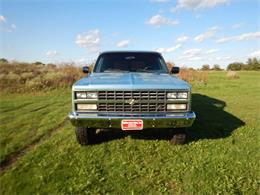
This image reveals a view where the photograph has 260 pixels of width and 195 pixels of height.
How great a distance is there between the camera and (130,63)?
220 inches

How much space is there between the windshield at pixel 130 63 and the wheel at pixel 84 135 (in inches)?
56.9

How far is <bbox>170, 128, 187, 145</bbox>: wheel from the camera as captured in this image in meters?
4.62

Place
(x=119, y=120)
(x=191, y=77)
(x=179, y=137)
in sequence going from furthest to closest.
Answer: (x=191, y=77), (x=179, y=137), (x=119, y=120)

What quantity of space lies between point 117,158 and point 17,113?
4631mm

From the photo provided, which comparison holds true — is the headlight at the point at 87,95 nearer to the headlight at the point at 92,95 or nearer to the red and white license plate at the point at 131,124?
the headlight at the point at 92,95

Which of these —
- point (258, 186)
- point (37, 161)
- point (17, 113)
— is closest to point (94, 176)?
point (37, 161)

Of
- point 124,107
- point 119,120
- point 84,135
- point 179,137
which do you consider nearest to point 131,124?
point 119,120

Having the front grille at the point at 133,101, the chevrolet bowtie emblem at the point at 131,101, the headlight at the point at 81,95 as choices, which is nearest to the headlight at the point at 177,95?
the front grille at the point at 133,101

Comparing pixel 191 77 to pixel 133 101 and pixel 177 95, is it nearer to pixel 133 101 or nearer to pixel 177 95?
pixel 177 95

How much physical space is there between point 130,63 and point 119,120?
77.8 inches

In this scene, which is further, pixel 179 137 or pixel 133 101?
pixel 179 137

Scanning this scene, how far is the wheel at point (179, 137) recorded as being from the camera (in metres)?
4.62

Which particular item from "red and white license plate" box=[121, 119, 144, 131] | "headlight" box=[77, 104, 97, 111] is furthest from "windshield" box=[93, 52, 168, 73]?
"red and white license plate" box=[121, 119, 144, 131]

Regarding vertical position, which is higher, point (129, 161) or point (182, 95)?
point (182, 95)
